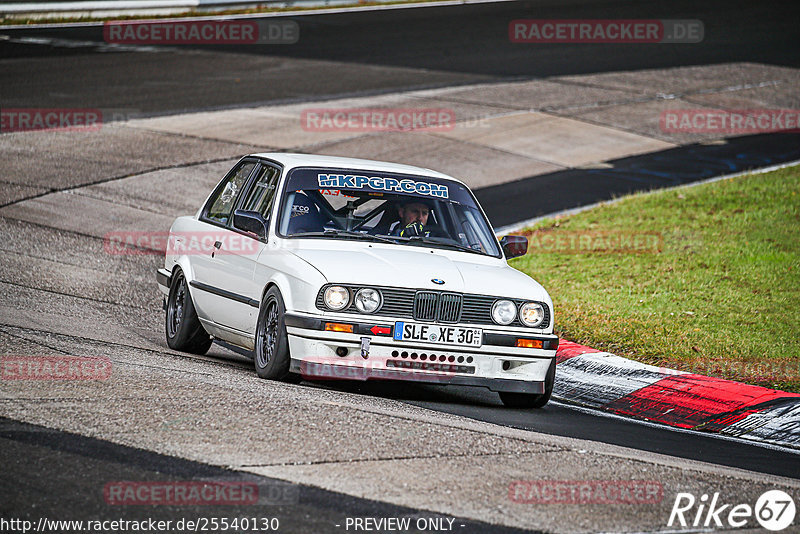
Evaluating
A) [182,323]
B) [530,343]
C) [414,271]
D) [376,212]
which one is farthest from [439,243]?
[182,323]

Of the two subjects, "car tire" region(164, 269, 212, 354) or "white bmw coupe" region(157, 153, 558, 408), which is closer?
"white bmw coupe" region(157, 153, 558, 408)

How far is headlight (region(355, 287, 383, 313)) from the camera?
7680 mm

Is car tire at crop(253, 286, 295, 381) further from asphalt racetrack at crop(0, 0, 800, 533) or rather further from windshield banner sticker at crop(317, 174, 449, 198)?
windshield banner sticker at crop(317, 174, 449, 198)

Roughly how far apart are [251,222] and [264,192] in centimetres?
65

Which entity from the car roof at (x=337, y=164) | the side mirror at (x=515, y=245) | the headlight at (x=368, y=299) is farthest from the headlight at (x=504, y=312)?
the car roof at (x=337, y=164)

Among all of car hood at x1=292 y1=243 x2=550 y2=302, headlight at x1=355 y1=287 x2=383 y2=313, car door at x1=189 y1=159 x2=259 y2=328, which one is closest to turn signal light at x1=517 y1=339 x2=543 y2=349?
car hood at x1=292 y1=243 x2=550 y2=302

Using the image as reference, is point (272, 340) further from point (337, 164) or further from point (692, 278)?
point (692, 278)

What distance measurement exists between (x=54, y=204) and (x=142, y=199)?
1.25m

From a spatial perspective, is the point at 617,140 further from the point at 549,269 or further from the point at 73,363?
the point at 73,363

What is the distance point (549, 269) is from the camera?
1300 centimetres

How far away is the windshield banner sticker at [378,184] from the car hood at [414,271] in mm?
605

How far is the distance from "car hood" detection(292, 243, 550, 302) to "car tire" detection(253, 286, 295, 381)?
1.20ft

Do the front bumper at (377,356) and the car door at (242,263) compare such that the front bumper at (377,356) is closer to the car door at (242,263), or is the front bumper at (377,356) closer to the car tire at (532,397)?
the car tire at (532,397)

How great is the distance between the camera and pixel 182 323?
31.1 feet
